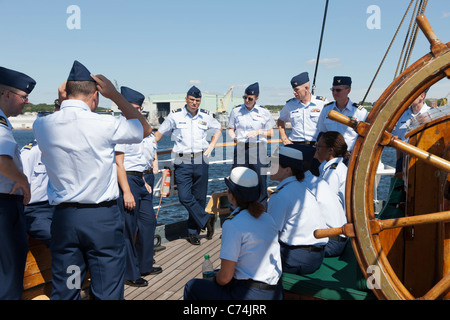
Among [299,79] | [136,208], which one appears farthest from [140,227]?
[299,79]

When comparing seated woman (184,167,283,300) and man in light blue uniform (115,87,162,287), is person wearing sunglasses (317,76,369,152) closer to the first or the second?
man in light blue uniform (115,87,162,287)

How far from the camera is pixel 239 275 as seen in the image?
2.11m

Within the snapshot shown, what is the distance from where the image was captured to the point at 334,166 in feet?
10.8

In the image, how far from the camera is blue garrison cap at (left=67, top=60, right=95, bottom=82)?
203 cm


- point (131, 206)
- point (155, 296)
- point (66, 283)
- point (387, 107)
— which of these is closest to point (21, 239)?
point (66, 283)

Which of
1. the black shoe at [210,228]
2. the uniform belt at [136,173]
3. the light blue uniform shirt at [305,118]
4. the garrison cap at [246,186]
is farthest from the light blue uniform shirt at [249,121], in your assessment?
the garrison cap at [246,186]

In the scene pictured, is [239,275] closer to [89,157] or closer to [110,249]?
[110,249]

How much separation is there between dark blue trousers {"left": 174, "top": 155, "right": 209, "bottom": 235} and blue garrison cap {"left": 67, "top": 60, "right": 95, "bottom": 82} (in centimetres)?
249

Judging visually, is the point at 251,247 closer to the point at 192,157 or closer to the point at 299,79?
the point at 192,157

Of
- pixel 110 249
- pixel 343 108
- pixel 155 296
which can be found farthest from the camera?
pixel 343 108

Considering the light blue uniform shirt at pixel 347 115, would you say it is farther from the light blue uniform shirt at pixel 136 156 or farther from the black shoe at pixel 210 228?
the light blue uniform shirt at pixel 136 156

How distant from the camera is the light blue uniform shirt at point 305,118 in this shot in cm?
461

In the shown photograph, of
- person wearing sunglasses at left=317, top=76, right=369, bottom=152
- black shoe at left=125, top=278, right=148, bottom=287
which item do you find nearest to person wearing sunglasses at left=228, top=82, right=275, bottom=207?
person wearing sunglasses at left=317, top=76, right=369, bottom=152
